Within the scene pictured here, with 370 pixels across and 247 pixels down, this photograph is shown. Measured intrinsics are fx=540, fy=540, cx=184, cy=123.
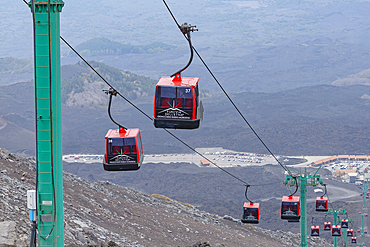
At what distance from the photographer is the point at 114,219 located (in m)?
30.1

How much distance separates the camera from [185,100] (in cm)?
1023

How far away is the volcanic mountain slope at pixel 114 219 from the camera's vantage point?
1948 cm

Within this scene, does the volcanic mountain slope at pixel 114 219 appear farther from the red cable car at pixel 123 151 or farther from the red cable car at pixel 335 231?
the red cable car at pixel 123 151

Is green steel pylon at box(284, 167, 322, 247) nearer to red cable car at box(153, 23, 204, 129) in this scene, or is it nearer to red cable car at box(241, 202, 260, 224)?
red cable car at box(241, 202, 260, 224)

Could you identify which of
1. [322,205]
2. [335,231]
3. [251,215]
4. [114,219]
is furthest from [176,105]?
[335,231]

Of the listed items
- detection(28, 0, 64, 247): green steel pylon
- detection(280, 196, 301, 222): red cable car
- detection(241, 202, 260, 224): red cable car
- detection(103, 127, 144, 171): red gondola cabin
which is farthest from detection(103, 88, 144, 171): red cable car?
detection(280, 196, 301, 222): red cable car

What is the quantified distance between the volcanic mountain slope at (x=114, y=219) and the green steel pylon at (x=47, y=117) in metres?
6.20

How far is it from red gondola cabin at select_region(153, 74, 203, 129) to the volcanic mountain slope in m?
6.78

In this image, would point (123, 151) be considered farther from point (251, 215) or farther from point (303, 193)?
point (303, 193)

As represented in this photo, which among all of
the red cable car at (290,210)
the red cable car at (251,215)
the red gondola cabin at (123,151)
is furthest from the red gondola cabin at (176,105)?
the red cable car at (290,210)

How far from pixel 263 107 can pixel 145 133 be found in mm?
61143

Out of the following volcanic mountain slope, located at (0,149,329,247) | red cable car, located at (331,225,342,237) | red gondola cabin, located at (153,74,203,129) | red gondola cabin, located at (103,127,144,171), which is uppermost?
red gondola cabin, located at (153,74,203,129)

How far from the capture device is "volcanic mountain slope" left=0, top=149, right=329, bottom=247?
1948 cm

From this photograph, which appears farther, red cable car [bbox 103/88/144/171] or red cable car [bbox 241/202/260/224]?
red cable car [bbox 241/202/260/224]
